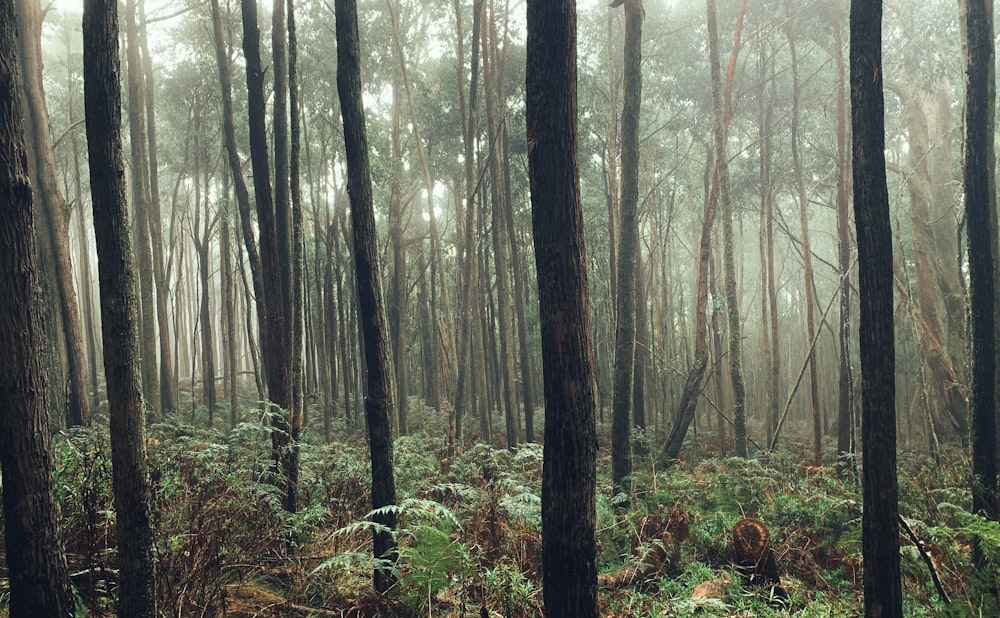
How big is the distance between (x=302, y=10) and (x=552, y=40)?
595 inches

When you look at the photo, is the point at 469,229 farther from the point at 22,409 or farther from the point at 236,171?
the point at 22,409

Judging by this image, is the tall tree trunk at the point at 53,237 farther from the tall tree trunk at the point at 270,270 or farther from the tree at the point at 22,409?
the tree at the point at 22,409

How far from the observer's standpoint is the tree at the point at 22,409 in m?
3.25

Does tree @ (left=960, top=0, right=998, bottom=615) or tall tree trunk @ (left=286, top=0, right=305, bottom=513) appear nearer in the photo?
tree @ (left=960, top=0, right=998, bottom=615)

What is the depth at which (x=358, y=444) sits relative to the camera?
483 inches

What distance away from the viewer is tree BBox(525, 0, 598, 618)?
3.40 metres

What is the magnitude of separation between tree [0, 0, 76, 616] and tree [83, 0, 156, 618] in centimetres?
40

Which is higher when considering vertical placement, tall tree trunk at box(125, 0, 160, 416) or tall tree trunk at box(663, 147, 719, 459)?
tall tree trunk at box(125, 0, 160, 416)

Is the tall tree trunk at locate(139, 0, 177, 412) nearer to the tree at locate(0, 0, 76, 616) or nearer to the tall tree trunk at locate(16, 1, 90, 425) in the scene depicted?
the tall tree trunk at locate(16, 1, 90, 425)

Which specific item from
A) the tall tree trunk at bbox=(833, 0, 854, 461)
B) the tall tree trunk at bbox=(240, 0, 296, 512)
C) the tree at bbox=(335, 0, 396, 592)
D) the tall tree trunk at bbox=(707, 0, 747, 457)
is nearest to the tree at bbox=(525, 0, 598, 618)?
the tree at bbox=(335, 0, 396, 592)

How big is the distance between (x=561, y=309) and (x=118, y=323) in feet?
8.13

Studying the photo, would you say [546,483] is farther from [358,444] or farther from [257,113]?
[358,444]

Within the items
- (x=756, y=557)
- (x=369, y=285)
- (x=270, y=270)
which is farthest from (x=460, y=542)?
(x=270, y=270)

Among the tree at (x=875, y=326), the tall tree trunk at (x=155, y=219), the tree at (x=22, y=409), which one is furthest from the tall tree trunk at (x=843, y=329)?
the tall tree trunk at (x=155, y=219)
